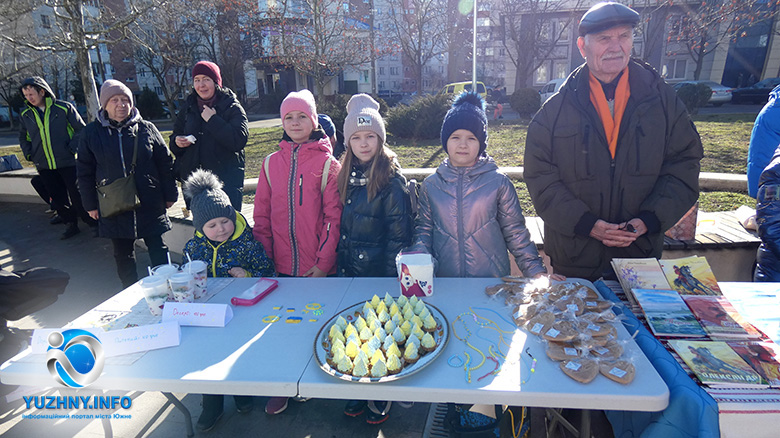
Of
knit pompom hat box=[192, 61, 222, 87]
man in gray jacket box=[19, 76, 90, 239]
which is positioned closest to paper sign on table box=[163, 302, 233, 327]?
knit pompom hat box=[192, 61, 222, 87]

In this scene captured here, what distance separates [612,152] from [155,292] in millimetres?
2462

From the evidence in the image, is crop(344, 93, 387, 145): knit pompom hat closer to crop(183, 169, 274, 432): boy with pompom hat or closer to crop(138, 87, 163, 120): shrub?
crop(183, 169, 274, 432): boy with pompom hat

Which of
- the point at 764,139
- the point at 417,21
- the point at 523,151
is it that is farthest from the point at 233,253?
the point at 417,21

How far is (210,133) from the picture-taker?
366 centimetres

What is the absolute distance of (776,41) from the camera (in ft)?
78.2

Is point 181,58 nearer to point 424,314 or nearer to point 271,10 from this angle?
point 271,10

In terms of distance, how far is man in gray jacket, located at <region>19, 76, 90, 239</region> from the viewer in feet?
17.0

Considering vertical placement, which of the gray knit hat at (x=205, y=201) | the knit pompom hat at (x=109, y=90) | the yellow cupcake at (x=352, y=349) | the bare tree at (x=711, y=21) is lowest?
the yellow cupcake at (x=352, y=349)

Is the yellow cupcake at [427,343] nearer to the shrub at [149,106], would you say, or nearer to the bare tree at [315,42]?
the bare tree at [315,42]

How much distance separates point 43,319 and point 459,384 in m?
4.20

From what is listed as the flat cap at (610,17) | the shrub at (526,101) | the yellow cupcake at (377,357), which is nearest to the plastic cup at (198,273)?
the yellow cupcake at (377,357)

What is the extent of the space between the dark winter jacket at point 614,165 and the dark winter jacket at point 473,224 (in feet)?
0.77

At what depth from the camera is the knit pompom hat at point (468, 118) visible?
223 cm

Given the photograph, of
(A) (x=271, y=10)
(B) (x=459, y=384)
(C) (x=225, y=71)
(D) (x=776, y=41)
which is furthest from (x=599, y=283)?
(D) (x=776, y=41)
